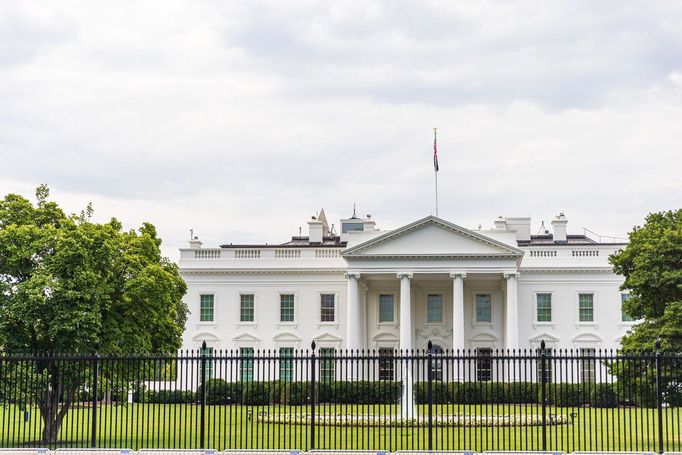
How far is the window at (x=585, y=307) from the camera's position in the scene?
2128 inches

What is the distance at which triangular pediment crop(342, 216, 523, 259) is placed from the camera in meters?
51.0

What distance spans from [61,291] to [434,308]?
1387 inches

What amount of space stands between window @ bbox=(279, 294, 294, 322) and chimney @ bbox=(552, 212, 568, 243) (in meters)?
18.7

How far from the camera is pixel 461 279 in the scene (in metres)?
51.0

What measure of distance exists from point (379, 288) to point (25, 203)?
3373cm

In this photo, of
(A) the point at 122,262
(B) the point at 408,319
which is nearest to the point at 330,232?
(B) the point at 408,319

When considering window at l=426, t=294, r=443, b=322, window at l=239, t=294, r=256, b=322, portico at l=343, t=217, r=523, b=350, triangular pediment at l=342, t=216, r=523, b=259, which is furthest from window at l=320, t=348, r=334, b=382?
window at l=426, t=294, r=443, b=322

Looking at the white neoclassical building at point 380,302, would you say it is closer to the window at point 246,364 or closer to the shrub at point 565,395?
the window at point 246,364

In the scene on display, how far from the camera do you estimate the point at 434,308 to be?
55312mm

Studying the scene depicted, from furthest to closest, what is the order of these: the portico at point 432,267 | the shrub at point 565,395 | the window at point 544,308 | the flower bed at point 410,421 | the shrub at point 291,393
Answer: the window at point 544,308 → the portico at point 432,267 → the shrub at point 291,393 → the flower bed at point 410,421 → the shrub at point 565,395

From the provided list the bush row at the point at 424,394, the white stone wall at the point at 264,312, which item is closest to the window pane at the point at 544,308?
the white stone wall at the point at 264,312

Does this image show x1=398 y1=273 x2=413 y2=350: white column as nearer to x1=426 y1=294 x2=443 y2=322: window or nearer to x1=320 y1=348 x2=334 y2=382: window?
x1=426 y1=294 x2=443 y2=322: window

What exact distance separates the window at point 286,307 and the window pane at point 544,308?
590 inches

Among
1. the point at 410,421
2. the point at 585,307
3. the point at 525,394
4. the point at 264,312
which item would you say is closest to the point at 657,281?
the point at 525,394
